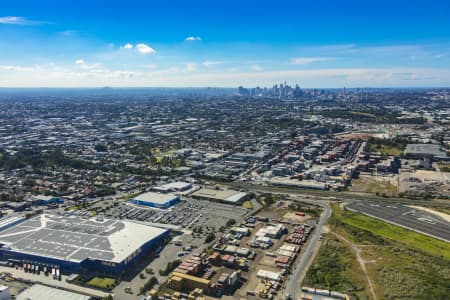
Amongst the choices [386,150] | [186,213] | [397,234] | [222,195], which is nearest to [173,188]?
[222,195]

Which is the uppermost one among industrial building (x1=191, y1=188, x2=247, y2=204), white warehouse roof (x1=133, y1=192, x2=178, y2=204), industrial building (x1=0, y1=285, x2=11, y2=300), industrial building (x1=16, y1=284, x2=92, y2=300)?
industrial building (x1=0, y1=285, x2=11, y2=300)

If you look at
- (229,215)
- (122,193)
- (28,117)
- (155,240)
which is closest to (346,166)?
(229,215)

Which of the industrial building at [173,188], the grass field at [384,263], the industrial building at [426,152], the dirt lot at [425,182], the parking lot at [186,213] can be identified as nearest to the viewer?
the grass field at [384,263]

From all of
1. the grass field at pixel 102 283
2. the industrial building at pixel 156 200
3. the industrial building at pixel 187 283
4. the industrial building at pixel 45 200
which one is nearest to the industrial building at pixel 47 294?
the grass field at pixel 102 283

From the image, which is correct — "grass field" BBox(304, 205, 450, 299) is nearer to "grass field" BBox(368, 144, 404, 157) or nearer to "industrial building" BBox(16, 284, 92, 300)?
"industrial building" BBox(16, 284, 92, 300)

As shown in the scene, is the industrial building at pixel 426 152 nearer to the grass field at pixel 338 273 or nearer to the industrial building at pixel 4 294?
the grass field at pixel 338 273

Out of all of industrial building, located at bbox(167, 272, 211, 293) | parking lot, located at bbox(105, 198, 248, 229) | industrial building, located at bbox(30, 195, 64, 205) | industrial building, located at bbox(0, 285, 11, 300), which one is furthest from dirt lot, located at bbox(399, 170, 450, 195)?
industrial building, located at bbox(0, 285, 11, 300)

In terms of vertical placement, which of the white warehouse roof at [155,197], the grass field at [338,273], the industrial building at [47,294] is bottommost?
the grass field at [338,273]
